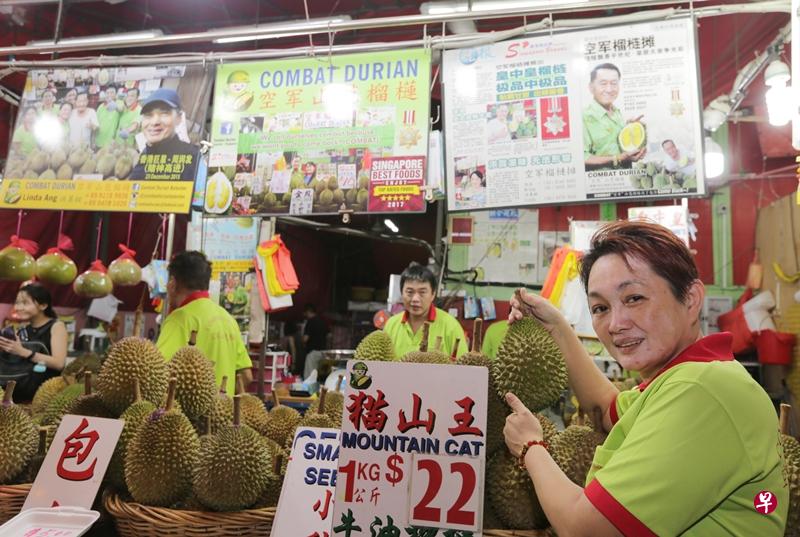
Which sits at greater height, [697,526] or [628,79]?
[628,79]

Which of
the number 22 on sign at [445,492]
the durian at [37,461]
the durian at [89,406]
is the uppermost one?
the durian at [89,406]

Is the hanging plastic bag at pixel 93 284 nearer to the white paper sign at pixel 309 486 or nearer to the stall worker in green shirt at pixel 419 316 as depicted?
the stall worker in green shirt at pixel 419 316

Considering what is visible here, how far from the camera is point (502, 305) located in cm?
689

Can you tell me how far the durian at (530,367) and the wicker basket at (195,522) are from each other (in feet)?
2.43

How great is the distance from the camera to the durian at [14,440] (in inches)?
68.7

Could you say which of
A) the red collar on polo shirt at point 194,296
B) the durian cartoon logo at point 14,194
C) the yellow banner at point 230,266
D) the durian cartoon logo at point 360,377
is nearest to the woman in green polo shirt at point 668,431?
the durian cartoon logo at point 360,377

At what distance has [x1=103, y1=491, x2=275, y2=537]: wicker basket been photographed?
4.80 ft

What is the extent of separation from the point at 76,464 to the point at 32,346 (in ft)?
9.14

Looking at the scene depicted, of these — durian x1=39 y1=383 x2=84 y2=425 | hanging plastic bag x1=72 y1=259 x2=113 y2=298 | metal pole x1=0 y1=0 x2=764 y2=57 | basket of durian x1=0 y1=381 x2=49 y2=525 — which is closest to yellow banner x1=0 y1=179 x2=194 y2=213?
metal pole x1=0 y1=0 x2=764 y2=57

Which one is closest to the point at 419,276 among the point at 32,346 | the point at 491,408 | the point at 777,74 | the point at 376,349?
the point at 376,349

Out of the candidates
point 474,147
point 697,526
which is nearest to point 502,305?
point 474,147

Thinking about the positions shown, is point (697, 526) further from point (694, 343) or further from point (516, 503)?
point (516, 503)

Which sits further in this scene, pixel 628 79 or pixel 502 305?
pixel 502 305

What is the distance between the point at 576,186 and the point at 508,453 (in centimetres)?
155
